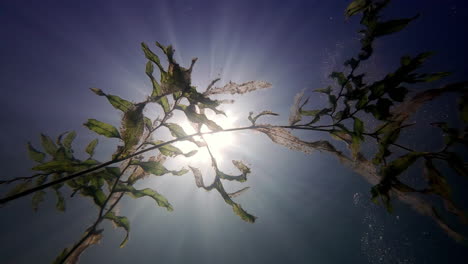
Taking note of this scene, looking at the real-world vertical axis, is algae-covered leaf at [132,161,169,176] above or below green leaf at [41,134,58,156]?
below

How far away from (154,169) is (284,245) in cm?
5212

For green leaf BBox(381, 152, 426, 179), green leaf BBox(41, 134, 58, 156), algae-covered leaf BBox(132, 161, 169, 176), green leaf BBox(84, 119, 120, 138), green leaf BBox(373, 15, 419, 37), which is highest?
green leaf BBox(41, 134, 58, 156)

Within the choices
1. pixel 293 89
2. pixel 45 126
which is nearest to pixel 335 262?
pixel 293 89

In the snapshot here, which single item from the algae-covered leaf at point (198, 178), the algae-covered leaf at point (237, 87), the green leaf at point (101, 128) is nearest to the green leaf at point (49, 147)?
the green leaf at point (101, 128)

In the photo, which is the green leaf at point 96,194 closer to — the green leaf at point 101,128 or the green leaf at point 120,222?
the green leaf at point 120,222

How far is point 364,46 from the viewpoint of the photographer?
98 cm

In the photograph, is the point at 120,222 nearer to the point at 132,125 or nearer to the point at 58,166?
the point at 58,166

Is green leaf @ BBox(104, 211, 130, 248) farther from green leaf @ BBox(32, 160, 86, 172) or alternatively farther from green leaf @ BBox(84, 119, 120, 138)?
green leaf @ BBox(84, 119, 120, 138)

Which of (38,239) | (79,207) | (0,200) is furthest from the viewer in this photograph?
(38,239)

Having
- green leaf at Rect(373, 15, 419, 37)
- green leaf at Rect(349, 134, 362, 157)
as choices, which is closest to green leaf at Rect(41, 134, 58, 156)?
green leaf at Rect(349, 134, 362, 157)

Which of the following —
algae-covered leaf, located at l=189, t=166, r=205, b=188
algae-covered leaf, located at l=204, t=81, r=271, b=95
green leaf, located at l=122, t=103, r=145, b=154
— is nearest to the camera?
green leaf, located at l=122, t=103, r=145, b=154

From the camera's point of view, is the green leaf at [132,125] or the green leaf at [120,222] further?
the green leaf at [120,222]

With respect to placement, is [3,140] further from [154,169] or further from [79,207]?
[154,169]

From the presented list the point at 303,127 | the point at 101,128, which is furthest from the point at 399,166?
the point at 101,128
